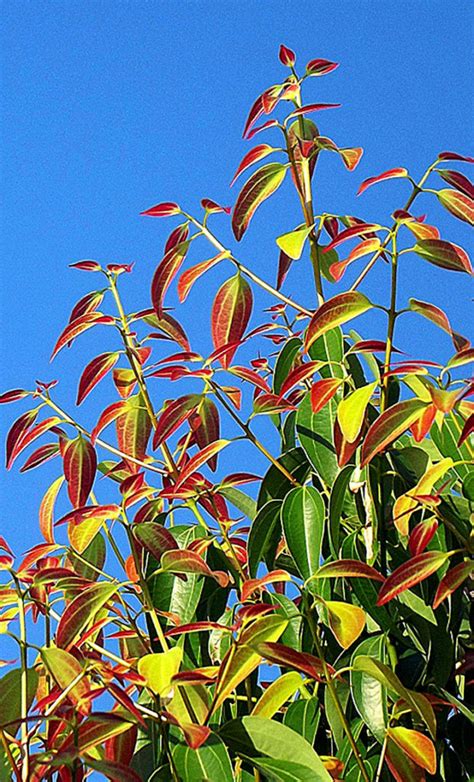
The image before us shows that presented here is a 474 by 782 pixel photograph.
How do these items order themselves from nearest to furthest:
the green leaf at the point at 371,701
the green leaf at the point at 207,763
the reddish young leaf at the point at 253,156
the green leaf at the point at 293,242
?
the green leaf at the point at 207,763 → the green leaf at the point at 371,701 → the green leaf at the point at 293,242 → the reddish young leaf at the point at 253,156

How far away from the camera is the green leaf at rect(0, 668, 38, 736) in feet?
2.87

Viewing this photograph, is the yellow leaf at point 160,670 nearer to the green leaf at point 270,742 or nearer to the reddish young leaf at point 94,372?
the green leaf at point 270,742

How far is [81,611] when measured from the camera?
891 mm

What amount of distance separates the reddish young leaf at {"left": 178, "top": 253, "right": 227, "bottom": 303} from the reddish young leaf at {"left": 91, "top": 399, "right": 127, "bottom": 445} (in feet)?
0.44

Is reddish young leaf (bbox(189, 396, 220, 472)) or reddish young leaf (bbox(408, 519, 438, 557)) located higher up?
reddish young leaf (bbox(189, 396, 220, 472))

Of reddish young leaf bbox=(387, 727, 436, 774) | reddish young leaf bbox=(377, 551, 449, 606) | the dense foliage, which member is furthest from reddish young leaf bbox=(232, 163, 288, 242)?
reddish young leaf bbox=(387, 727, 436, 774)

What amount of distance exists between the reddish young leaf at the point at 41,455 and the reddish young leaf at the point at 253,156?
14.0 inches

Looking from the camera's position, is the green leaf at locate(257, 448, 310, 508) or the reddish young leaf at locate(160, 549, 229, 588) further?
the green leaf at locate(257, 448, 310, 508)

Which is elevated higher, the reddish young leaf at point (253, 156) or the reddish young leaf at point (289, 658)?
the reddish young leaf at point (253, 156)

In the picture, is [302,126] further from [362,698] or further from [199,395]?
[362,698]

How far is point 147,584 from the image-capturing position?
101cm

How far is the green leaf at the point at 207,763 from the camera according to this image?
0.81 metres

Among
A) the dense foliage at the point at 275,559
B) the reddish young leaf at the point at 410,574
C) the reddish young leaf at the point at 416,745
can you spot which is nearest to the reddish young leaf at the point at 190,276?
the dense foliage at the point at 275,559

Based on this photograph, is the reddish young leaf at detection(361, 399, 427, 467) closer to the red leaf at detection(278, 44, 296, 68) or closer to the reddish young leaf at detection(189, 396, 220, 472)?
the reddish young leaf at detection(189, 396, 220, 472)
